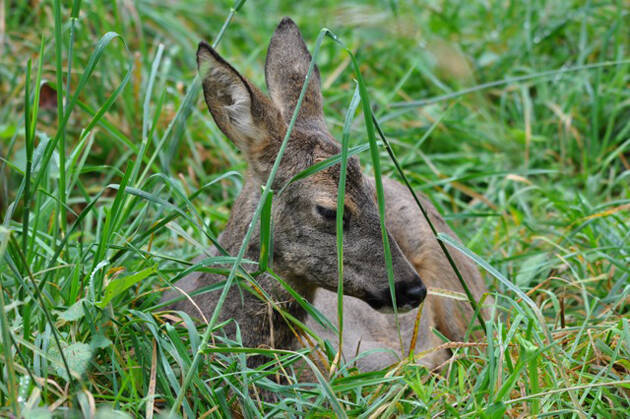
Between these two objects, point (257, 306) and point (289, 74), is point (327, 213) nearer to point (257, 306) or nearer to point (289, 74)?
point (257, 306)

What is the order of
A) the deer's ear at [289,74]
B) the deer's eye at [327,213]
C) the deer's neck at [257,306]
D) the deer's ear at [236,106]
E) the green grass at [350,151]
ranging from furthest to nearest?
1. the deer's ear at [289,74]
2. the deer's neck at [257,306]
3. the deer's eye at [327,213]
4. the deer's ear at [236,106]
5. the green grass at [350,151]

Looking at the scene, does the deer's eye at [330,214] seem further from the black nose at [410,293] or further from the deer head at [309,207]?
the black nose at [410,293]

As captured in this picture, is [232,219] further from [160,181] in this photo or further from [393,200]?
[393,200]

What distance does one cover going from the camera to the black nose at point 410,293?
327cm

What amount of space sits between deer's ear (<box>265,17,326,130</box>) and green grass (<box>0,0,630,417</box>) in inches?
15.0

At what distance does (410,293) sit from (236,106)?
91cm

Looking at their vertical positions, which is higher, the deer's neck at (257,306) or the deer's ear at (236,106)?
the deer's ear at (236,106)

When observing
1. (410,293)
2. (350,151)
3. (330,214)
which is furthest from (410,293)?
(350,151)

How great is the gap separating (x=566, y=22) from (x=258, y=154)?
328 cm

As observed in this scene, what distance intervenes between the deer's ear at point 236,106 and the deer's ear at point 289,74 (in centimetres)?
26

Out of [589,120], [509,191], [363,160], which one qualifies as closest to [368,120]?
[363,160]

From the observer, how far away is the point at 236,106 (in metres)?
3.35

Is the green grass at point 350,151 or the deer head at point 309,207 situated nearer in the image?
the green grass at point 350,151

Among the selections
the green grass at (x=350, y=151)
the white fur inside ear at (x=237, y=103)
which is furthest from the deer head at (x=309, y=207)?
the green grass at (x=350, y=151)
